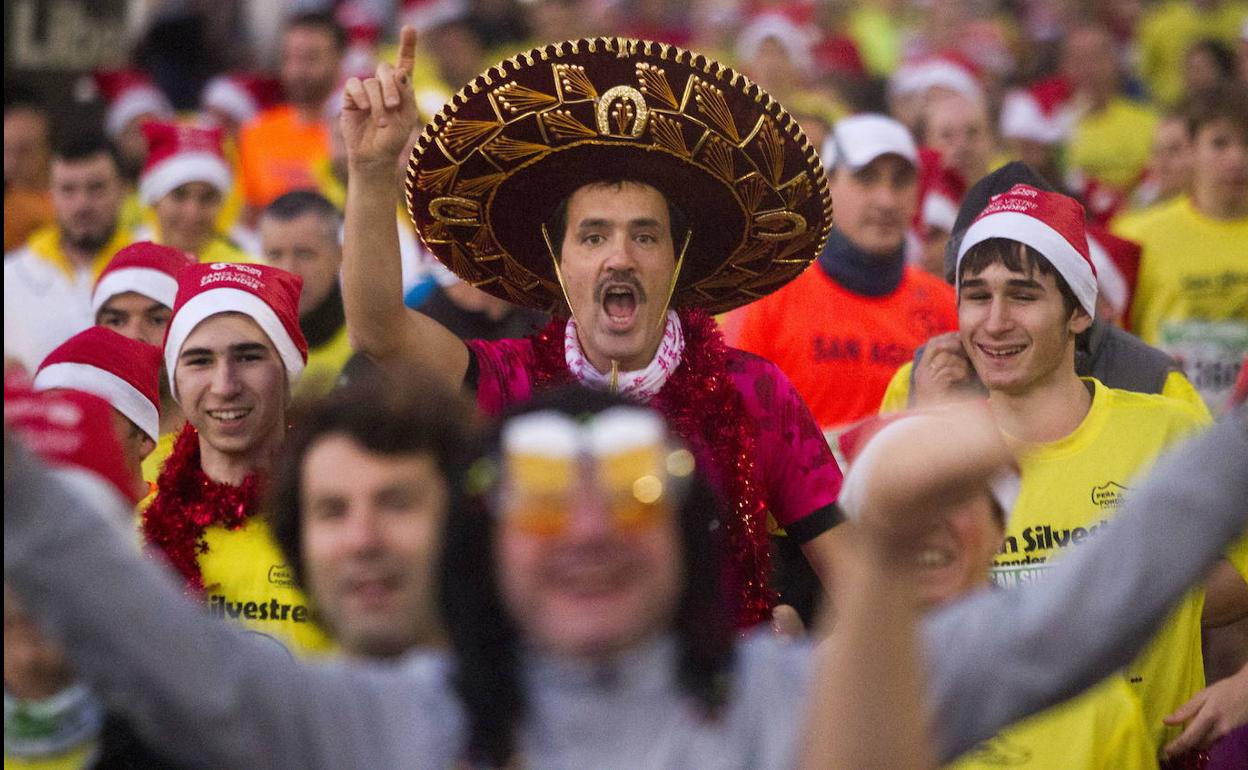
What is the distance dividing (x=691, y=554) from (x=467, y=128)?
2.18 meters

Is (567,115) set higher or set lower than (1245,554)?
higher

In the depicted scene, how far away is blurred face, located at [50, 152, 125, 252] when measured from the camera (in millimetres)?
9117

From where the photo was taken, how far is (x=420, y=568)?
2.68m

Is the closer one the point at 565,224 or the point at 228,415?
the point at 565,224

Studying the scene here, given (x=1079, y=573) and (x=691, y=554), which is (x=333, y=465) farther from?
(x=1079, y=573)

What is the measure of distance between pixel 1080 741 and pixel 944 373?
134 cm

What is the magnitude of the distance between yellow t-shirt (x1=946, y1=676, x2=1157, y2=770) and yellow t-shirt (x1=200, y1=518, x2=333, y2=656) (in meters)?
1.46

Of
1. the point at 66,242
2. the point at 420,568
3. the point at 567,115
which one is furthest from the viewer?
the point at 66,242

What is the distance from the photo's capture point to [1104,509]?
4.66 m

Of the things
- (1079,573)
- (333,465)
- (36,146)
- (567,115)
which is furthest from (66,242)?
(1079,573)

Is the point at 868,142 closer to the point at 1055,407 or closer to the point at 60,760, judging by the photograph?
the point at 1055,407

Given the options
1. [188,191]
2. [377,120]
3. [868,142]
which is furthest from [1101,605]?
[188,191]

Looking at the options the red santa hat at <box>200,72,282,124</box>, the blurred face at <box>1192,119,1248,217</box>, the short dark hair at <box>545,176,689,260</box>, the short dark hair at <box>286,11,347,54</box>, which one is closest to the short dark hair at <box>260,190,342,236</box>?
the short dark hair at <box>545,176,689,260</box>

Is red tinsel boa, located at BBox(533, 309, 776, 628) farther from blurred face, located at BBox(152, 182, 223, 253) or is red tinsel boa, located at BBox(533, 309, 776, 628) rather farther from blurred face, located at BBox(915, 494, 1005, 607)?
blurred face, located at BBox(152, 182, 223, 253)
